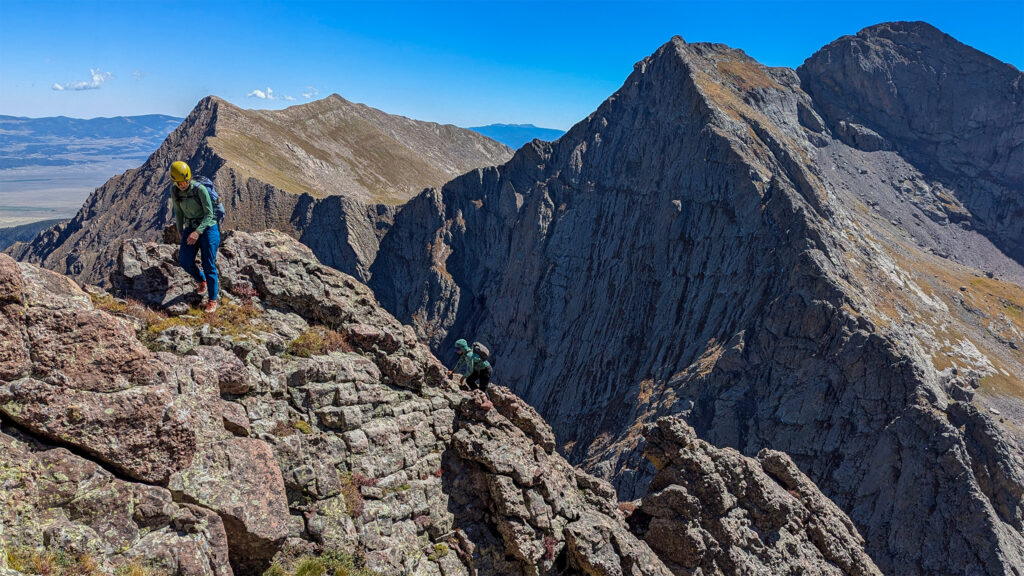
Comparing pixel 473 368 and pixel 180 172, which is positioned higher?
pixel 180 172

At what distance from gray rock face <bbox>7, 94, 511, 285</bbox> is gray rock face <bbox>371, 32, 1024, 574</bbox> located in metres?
10.7

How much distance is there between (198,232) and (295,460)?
6.26 m

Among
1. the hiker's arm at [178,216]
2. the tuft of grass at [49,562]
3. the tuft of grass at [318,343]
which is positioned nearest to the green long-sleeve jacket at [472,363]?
the tuft of grass at [318,343]

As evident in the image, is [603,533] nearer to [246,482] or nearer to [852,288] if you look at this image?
[246,482]

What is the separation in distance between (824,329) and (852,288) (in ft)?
20.2

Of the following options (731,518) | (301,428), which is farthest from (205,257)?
(731,518)

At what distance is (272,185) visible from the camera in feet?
329

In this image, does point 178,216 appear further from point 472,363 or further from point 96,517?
point 472,363

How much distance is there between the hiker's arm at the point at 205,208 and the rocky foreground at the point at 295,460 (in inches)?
70.0

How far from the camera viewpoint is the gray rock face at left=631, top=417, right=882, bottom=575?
17.7 m

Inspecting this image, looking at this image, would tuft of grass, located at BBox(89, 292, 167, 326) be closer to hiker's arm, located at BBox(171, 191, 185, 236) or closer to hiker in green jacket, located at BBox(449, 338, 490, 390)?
hiker's arm, located at BBox(171, 191, 185, 236)

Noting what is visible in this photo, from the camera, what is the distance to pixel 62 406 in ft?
29.2

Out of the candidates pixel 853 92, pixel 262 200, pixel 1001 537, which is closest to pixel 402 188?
pixel 262 200

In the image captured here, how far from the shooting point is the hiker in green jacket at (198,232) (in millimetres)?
13453
